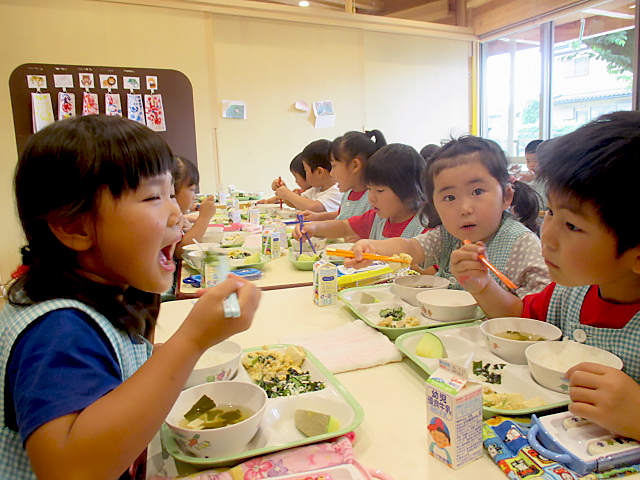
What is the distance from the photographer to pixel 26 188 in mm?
693

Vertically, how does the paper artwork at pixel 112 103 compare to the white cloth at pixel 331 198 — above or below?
above

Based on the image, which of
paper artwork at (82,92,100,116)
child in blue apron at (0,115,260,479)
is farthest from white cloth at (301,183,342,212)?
child in blue apron at (0,115,260,479)

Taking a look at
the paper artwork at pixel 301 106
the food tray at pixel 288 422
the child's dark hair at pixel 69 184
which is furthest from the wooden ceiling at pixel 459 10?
the food tray at pixel 288 422

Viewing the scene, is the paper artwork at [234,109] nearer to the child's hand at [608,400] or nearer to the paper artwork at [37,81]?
the paper artwork at [37,81]

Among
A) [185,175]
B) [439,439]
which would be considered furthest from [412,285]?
[185,175]

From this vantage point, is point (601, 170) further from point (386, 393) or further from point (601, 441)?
point (386, 393)

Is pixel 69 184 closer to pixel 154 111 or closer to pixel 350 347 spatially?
pixel 350 347

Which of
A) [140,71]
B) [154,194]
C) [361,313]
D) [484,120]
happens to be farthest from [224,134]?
[154,194]

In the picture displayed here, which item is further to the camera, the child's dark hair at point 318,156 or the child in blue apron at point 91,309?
the child's dark hair at point 318,156

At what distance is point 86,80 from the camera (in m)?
4.80

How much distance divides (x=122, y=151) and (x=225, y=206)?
3.90 metres

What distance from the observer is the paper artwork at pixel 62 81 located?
4688 mm

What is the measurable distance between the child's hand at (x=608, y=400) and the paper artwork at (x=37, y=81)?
5.32 meters

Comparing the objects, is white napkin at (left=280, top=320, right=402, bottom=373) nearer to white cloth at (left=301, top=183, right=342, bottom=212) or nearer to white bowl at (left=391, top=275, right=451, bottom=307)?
white bowl at (left=391, top=275, right=451, bottom=307)
